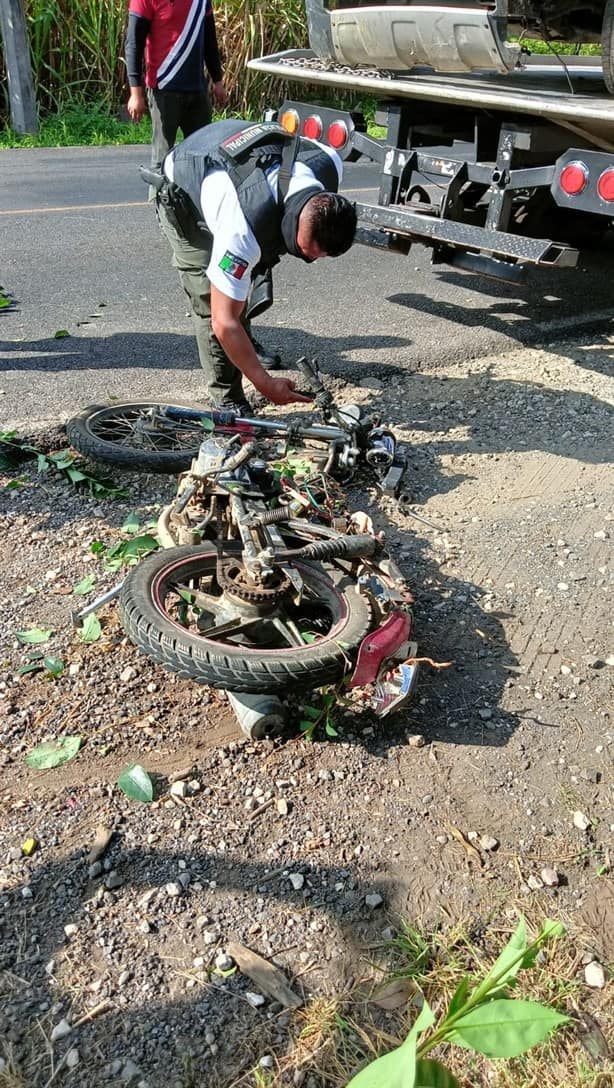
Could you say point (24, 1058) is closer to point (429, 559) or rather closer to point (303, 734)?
point (303, 734)

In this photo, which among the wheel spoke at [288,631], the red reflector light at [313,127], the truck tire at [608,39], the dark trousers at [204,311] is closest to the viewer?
the wheel spoke at [288,631]

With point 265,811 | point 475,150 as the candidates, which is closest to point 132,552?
point 265,811

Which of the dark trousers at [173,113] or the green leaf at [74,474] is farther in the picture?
the dark trousers at [173,113]

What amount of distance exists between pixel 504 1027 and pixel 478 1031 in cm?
4

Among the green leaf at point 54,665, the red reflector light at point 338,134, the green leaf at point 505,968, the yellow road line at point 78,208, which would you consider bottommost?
the green leaf at point 54,665

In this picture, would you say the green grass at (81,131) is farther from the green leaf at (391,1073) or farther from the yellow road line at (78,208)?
the green leaf at (391,1073)

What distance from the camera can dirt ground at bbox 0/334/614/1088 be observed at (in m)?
2.09

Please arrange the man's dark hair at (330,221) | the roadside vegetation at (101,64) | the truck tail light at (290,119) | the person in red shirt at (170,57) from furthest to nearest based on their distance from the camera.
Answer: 1. the roadside vegetation at (101,64)
2. the person in red shirt at (170,57)
3. the truck tail light at (290,119)
4. the man's dark hair at (330,221)

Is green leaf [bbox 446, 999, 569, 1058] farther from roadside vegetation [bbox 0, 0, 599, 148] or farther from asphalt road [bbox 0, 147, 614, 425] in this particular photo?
roadside vegetation [bbox 0, 0, 599, 148]

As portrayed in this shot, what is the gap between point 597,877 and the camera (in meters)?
2.49

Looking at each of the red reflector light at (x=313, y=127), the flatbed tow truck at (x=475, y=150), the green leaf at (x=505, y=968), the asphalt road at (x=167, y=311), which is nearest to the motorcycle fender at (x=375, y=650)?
the green leaf at (x=505, y=968)

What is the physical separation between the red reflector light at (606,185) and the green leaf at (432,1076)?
170 inches

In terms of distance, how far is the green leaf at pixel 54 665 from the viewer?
9.98 ft

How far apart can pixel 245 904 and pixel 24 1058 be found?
2.02 ft
